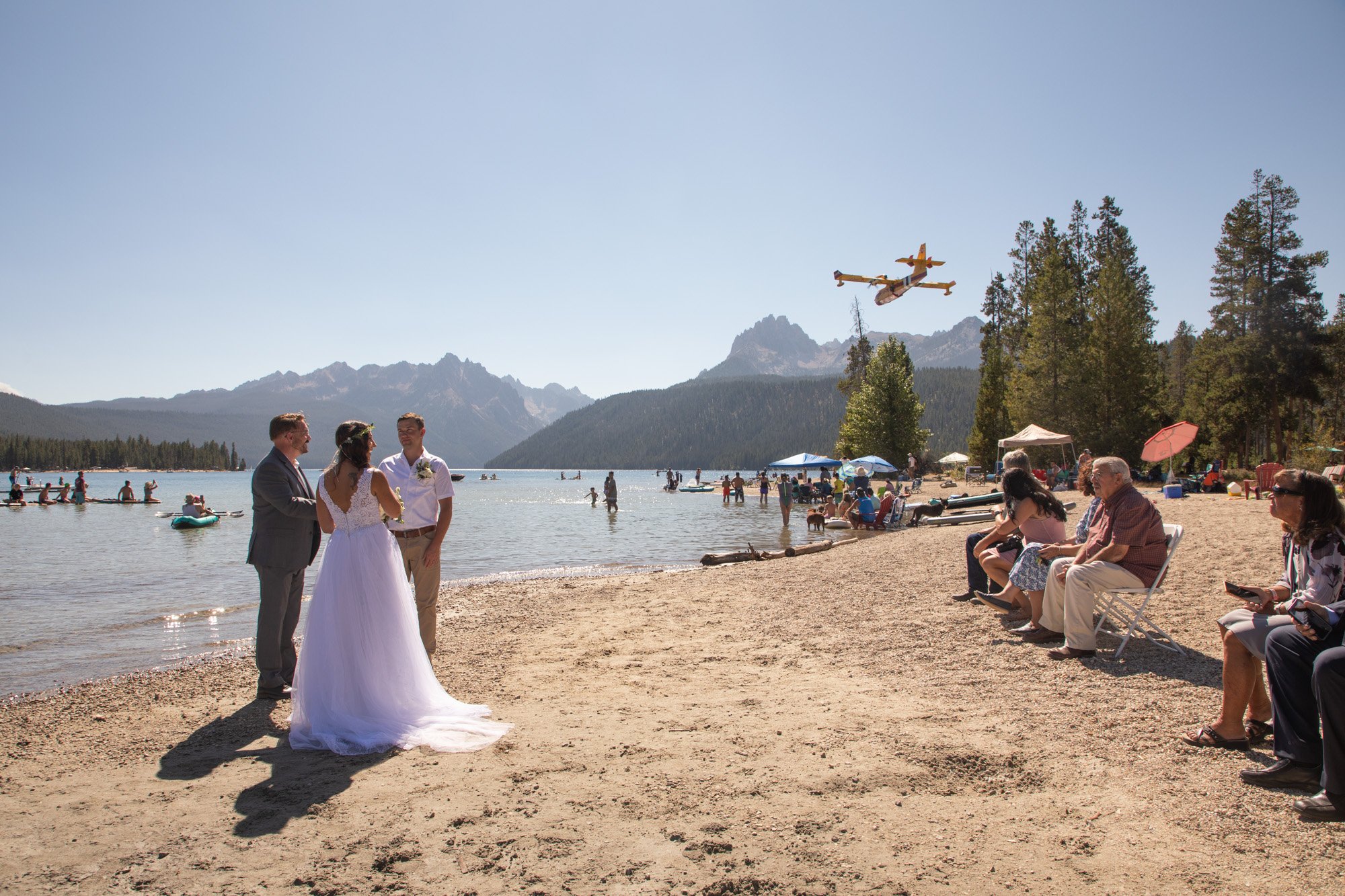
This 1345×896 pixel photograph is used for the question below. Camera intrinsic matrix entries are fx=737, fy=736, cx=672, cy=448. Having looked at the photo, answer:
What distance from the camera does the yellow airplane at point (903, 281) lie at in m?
21.0

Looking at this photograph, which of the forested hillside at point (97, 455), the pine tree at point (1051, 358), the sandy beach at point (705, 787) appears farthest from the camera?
the forested hillside at point (97, 455)

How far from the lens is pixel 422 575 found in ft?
19.9

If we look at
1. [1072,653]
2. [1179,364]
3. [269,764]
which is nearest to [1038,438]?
[1072,653]

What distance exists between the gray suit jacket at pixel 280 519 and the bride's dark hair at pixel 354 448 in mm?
890

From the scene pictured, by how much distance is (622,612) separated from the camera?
9.10m

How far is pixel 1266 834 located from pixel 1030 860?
3.30 feet

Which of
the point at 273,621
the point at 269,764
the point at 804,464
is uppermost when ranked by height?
the point at 804,464

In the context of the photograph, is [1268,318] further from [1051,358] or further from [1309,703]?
[1309,703]

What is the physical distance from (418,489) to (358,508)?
1.28m

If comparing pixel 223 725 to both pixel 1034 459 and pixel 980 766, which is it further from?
pixel 1034 459

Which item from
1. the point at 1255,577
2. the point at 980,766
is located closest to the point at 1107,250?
the point at 1255,577

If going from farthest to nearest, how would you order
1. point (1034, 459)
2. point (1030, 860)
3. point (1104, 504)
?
1. point (1034, 459)
2. point (1104, 504)
3. point (1030, 860)

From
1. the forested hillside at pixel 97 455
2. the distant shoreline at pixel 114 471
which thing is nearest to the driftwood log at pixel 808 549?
the distant shoreline at pixel 114 471

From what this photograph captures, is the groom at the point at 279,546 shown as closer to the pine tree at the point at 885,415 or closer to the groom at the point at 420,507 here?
the groom at the point at 420,507
